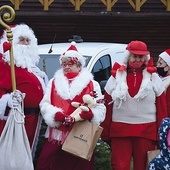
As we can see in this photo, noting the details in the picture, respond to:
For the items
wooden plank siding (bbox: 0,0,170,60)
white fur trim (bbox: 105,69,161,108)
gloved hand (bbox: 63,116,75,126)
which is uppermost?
wooden plank siding (bbox: 0,0,170,60)

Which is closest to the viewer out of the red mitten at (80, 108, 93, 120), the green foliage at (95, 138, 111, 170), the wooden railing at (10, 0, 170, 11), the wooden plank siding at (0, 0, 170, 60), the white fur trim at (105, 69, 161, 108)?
the red mitten at (80, 108, 93, 120)

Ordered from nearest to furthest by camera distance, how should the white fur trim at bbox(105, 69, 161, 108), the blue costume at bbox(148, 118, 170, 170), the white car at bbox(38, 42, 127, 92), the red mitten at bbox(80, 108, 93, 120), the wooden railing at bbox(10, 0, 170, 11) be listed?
the blue costume at bbox(148, 118, 170, 170), the red mitten at bbox(80, 108, 93, 120), the white fur trim at bbox(105, 69, 161, 108), the white car at bbox(38, 42, 127, 92), the wooden railing at bbox(10, 0, 170, 11)

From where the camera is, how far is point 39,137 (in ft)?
25.0

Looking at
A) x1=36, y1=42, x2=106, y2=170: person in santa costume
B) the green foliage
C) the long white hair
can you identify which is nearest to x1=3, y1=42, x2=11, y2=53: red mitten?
the long white hair

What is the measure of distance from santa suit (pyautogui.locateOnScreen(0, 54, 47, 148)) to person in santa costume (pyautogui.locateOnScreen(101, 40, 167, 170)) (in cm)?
82

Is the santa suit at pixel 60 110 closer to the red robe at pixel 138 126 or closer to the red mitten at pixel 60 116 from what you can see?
the red mitten at pixel 60 116

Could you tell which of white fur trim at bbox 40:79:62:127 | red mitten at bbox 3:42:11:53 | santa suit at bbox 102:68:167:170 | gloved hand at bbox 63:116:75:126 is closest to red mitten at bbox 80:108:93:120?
gloved hand at bbox 63:116:75:126

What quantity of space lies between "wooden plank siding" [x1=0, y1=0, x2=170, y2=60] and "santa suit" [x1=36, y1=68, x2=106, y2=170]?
8.78 metres

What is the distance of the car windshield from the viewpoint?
9.15 metres

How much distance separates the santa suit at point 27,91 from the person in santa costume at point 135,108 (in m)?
0.82

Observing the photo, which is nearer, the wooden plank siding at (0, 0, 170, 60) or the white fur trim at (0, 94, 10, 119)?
the white fur trim at (0, 94, 10, 119)

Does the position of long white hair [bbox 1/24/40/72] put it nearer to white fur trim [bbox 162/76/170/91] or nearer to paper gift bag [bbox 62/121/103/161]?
paper gift bag [bbox 62/121/103/161]

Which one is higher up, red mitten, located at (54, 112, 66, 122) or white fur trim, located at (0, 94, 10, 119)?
white fur trim, located at (0, 94, 10, 119)

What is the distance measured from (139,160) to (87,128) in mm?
837
